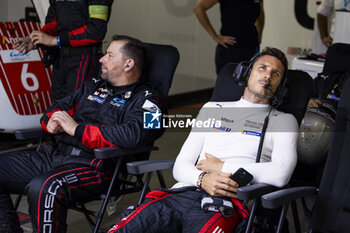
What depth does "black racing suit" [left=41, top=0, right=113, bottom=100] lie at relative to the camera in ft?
11.2

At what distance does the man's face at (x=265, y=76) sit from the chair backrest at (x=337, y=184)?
373mm

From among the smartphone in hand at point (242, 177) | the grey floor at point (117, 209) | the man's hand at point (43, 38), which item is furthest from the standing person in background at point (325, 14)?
the smartphone in hand at point (242, 177)

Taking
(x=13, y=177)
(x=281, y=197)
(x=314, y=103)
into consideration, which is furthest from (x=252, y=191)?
(x=314, y=103)

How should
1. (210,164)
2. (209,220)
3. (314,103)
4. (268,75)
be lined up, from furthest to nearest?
1. (314,103)
2. (268,75)
3. (210,164)
4. (209,220)

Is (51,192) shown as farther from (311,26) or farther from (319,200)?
A: (311,26)

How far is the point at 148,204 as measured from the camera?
214 centimetres

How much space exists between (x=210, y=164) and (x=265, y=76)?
503 mm

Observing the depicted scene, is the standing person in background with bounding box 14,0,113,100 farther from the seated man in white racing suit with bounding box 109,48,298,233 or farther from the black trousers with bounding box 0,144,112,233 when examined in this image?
the seated man in white racing suit with bounding box 109,48,298,233

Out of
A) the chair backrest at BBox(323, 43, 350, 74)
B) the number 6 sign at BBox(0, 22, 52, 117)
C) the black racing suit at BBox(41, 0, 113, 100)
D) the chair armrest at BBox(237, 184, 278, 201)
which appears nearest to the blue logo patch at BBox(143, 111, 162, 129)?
the chair armrest at BBox(237, 184, 278, 201)

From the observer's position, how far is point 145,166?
2303 mm

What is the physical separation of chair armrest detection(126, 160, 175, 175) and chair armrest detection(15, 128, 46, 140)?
707mm

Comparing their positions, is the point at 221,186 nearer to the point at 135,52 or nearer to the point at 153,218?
the point at 153,218

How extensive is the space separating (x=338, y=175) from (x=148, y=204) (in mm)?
809

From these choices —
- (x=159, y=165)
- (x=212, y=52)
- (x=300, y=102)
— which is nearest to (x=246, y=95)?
(x=300, y=102)
